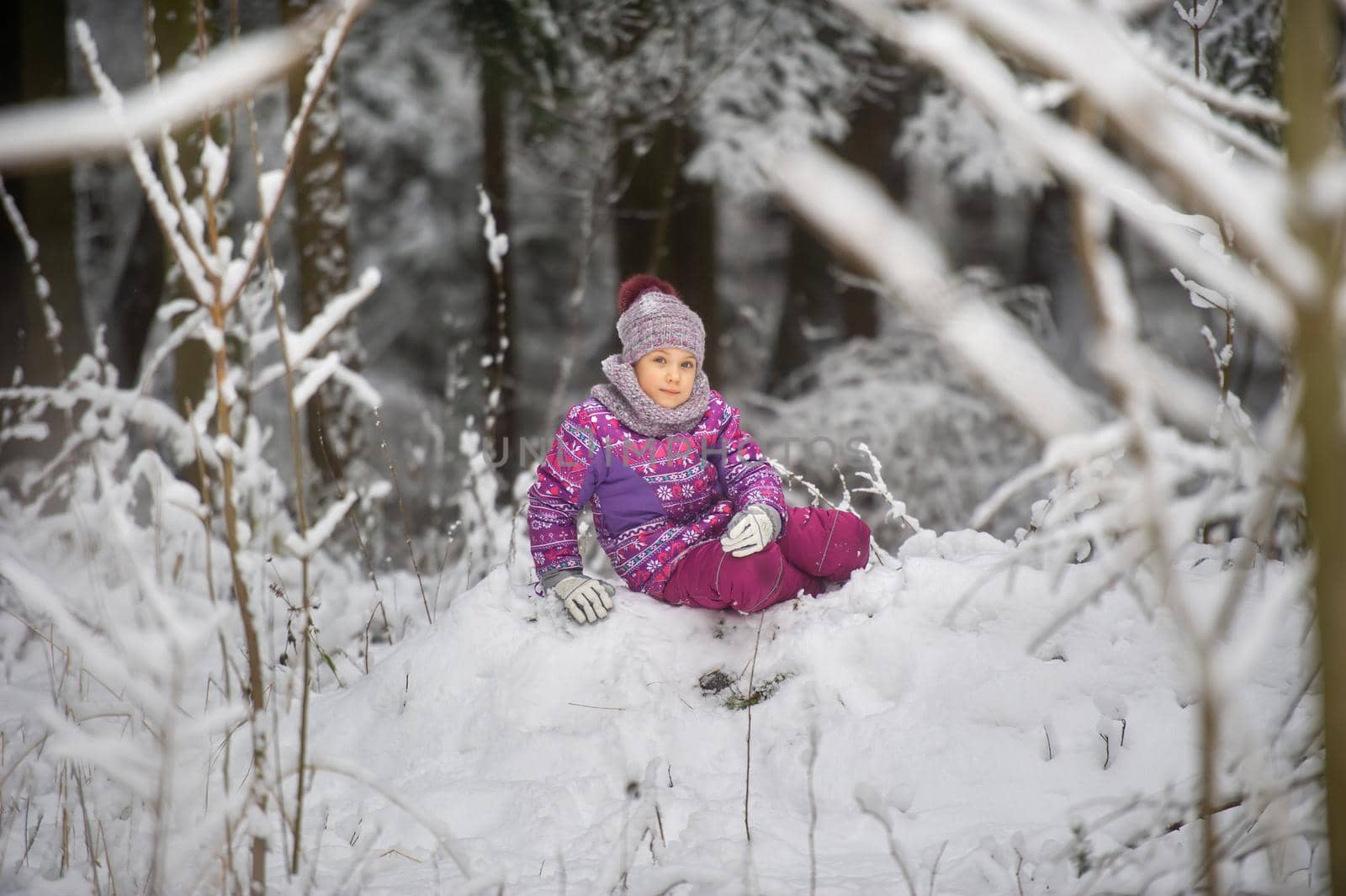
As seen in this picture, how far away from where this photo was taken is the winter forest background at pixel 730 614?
2.81 ft

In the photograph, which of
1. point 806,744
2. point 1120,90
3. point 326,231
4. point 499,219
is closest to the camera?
point 1120,90

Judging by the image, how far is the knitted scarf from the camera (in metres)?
2.80

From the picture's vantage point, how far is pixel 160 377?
29.9ft

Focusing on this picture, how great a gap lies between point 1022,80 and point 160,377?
8190 millimetres

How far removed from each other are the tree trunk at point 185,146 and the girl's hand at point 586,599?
3.37 meters

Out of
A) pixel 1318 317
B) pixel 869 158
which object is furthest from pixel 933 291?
pixel 869 158

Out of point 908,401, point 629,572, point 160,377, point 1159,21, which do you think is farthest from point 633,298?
point 160,377

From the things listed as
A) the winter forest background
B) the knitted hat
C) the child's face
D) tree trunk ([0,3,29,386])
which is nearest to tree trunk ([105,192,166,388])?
the winter forest background

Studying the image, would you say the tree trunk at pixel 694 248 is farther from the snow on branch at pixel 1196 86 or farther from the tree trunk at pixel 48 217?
the snow on branch at pixel 1196 86

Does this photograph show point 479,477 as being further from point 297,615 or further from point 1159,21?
point 1159,21

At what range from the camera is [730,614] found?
2760 millimetres

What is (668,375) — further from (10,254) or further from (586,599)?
(10,254)

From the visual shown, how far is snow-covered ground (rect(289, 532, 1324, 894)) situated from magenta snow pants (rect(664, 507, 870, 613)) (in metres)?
0.08

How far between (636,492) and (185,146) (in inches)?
165
